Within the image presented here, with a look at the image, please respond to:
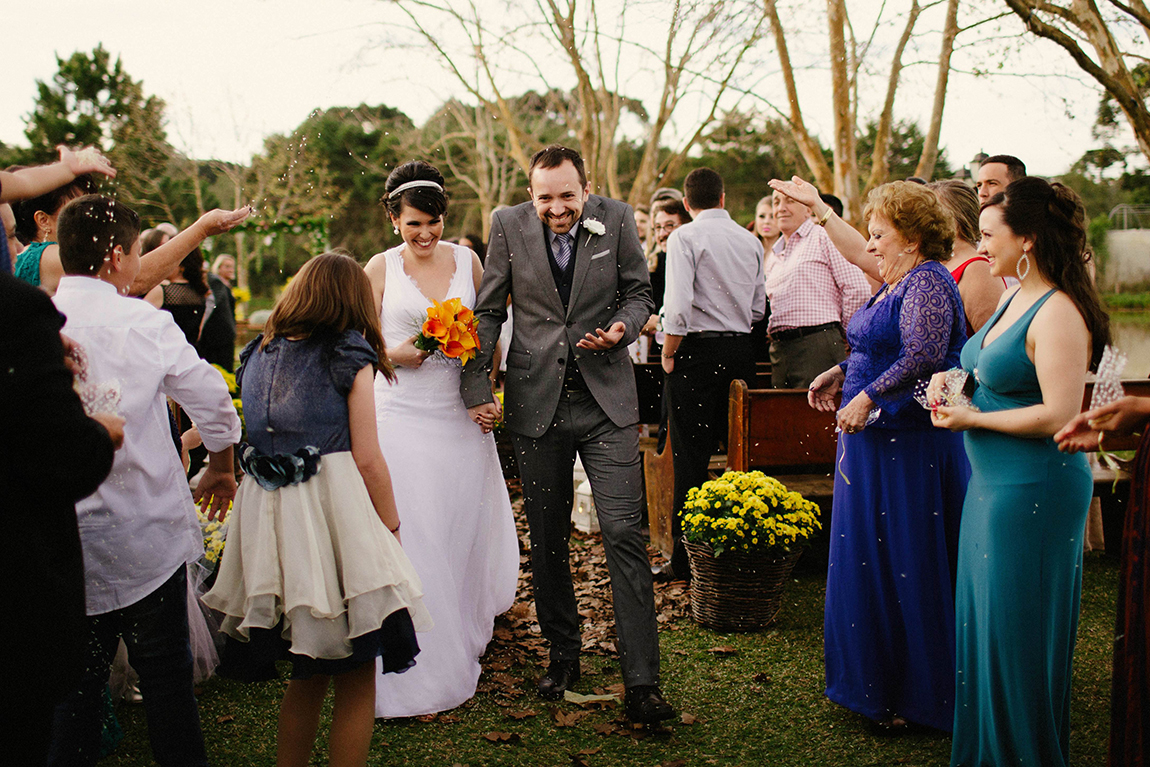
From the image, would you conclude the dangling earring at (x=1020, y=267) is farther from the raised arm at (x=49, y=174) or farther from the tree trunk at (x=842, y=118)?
the tree trunk at (x=842, y=118)

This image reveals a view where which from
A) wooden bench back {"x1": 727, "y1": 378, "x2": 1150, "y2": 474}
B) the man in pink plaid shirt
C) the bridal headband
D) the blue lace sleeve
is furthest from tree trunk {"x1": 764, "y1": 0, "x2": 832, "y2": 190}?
the blue lace sleeve

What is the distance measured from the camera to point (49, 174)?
8.03 ft

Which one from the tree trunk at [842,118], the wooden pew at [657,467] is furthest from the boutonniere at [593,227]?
the tree trunk at [842,118]

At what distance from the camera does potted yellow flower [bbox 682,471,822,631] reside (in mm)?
5035

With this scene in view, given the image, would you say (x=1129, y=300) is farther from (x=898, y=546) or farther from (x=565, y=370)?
(x=565, y=370)

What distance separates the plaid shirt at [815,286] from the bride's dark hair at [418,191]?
125 inches

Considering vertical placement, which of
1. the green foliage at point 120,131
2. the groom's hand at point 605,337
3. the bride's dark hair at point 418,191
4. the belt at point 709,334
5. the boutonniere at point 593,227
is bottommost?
the belt at point 709,334

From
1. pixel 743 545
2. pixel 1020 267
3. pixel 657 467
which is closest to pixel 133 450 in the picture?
pixel 1020 267

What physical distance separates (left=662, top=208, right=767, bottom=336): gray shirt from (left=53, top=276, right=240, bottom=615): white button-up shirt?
146 inches

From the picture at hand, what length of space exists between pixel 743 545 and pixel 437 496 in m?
1.86

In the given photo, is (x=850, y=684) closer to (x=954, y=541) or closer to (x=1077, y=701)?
(x=954, y=541)

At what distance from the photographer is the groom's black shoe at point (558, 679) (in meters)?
4.21

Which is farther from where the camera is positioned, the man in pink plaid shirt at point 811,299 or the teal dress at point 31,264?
the man in pink plaid shirt at point 811,299

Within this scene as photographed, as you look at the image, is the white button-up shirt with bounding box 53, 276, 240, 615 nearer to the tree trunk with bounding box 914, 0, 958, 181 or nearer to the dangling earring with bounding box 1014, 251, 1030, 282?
the dangling earring with bounding box 1014, 251, 1030, 282
